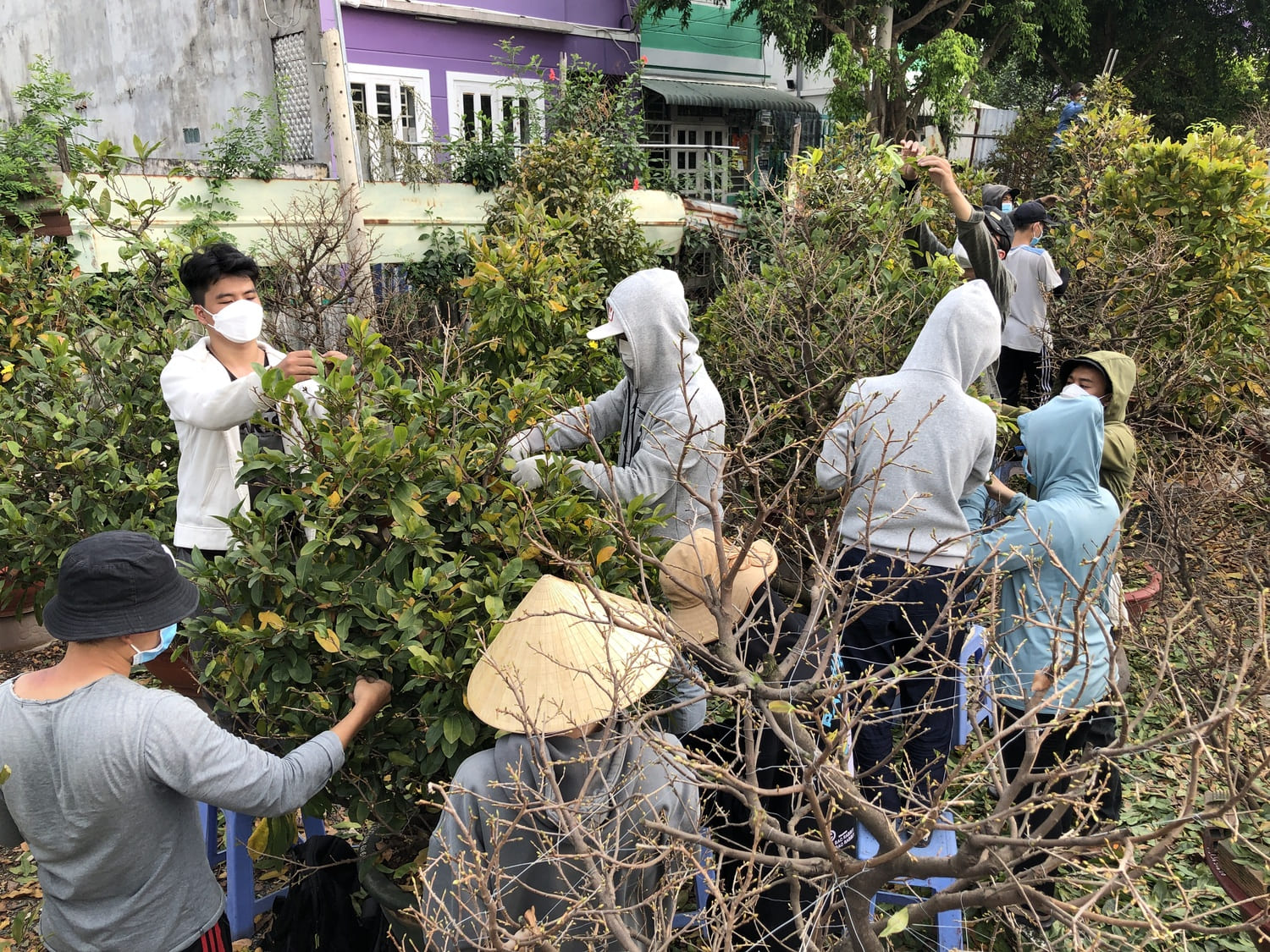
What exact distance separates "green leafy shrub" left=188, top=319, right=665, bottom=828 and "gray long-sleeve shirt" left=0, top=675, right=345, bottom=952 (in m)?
0.31

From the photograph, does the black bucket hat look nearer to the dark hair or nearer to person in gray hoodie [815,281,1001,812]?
the dark hair

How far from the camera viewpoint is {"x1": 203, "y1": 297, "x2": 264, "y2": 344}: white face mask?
297 cm

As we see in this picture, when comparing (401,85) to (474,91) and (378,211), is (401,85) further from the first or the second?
(378,211)

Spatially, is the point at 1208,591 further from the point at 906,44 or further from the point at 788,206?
the point at 906,44

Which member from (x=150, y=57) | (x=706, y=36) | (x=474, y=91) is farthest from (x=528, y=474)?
(x=706, y=36)

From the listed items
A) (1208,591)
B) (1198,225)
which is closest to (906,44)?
(1198,225)

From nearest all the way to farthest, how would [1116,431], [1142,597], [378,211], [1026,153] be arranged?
[1116,431] < [1142,597] < [378,211] < [1026,153]

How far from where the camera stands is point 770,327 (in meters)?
4.27

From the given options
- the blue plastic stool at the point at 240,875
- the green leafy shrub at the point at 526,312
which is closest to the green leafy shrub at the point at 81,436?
the blue plastic stool at the point at 240,875

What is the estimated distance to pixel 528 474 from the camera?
2.51m

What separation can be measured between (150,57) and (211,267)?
12276 millimetres

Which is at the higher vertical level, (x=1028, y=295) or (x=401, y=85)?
(x=401, y=85)

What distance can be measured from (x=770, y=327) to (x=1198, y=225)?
2971 millimetres

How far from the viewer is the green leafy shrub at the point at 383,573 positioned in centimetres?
224
